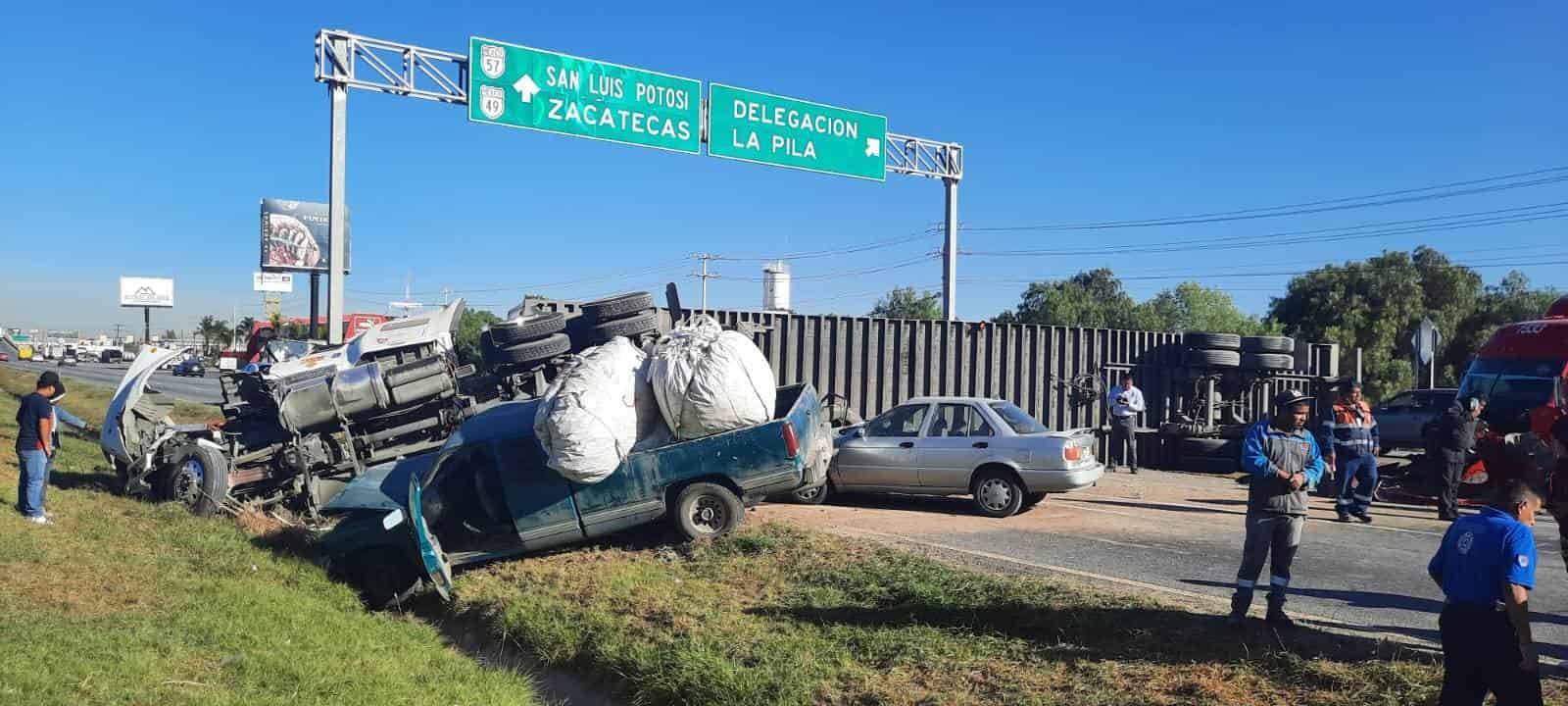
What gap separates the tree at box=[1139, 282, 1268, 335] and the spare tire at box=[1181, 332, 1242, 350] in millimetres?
44600

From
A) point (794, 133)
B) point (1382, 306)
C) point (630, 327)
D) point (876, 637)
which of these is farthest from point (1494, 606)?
point (1382, 306)

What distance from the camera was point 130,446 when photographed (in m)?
12.5

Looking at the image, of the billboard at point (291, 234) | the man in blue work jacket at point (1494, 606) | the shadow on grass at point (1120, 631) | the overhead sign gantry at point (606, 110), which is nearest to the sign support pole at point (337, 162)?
the overhead sign gantry at point (606, 110)

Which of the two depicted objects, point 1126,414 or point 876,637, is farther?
point 1126,414

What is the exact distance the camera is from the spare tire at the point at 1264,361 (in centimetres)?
1934

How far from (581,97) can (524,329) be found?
4.54 m

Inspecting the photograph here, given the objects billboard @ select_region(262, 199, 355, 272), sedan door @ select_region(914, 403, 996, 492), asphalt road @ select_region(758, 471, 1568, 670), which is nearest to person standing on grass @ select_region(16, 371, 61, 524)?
asphalt road @ select_region(758, 471, 1568, 670)

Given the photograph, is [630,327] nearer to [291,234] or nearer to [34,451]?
[34,451]

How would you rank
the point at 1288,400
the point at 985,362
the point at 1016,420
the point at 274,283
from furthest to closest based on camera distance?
1. the point at 274,283
2. the point at 985,362
3. the point at 1016,420
4. the point at 1288,400

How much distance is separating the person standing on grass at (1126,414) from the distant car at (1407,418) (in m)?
8.70

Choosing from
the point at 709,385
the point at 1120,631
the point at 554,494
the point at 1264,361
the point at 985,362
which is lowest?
the point at 1120,631

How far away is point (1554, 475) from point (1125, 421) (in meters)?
11.3

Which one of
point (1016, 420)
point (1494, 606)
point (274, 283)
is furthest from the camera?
point (274, 283)

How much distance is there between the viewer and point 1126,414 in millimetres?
17375
